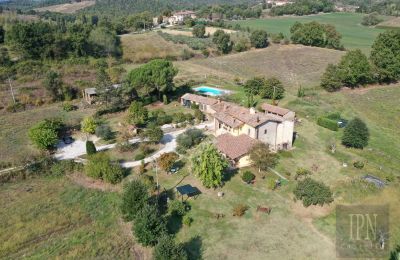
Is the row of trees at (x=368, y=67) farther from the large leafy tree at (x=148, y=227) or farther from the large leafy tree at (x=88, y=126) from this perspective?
the large leafy tree at (x=148, y=227)

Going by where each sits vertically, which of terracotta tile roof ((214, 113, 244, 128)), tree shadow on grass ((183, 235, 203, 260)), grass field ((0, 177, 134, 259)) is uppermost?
terracotta tile roof ((214, 113, 244, 128))

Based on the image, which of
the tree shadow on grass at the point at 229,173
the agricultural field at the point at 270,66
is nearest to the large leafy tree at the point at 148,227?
the tree shadow on grass at the point at 229,173

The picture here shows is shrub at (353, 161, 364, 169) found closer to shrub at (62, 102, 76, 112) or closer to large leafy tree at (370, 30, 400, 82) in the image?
large leafy tree at (370, 30, 400, 82)

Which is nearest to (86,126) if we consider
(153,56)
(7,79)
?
(7,79)

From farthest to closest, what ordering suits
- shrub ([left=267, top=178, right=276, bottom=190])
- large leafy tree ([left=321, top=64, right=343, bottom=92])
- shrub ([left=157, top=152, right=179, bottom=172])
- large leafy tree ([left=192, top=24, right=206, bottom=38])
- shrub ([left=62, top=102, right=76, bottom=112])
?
1. large leafy tree ([left=192, top=24, right=206, bottom=38])
2. large leafy tree ([left=321, top=64, right=343, bottom=92])
3. shrub ([left=62, top=102, right=76, bottom=112])
4. shrub ([left=157, top=152, right=179, bottom=172])
5. shrub ([left=267, top=178, right=276, bottom=190])

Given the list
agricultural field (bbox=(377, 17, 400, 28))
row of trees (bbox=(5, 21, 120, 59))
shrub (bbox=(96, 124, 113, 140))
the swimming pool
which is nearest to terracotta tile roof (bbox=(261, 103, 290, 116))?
the swimming pool

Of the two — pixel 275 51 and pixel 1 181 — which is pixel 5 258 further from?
pixel 275 51

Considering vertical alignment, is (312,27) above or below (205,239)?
above
